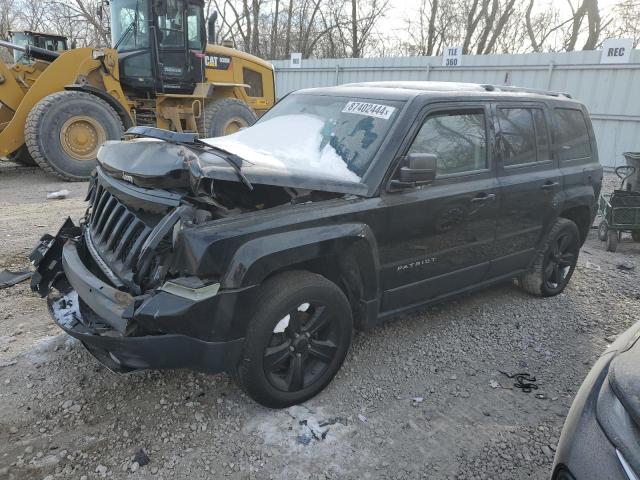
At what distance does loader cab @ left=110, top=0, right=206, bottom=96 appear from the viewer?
29.8 feet

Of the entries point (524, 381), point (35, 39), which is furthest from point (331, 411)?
point (35, 39)

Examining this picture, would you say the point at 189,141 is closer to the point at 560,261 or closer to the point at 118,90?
the point at 560,261

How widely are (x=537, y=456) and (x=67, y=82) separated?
922 cm

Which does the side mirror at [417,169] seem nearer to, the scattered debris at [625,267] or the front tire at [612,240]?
the scattered debris at [625,267]

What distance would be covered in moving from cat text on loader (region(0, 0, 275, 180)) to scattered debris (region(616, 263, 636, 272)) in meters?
7.63

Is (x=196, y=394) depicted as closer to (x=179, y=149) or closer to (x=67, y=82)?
(x=179, y=149)

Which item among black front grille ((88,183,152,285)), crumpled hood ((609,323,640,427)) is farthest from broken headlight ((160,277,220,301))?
crumpled hood ((609,323,640,427))

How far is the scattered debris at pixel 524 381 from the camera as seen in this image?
338 cm

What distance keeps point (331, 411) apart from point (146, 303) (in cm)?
130

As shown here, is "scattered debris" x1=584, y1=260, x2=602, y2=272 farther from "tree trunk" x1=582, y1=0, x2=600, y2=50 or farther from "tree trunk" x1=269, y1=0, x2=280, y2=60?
"tree trunk" x1=269, y1=0, x2=280, y2=60

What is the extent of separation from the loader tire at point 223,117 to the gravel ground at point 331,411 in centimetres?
648

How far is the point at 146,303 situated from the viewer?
2.46 meters

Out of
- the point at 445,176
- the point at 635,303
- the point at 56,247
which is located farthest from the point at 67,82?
the point at 635,303

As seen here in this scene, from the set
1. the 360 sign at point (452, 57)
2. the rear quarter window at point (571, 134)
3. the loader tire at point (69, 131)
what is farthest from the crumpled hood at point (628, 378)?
the 360 sign at point (452, 57)
